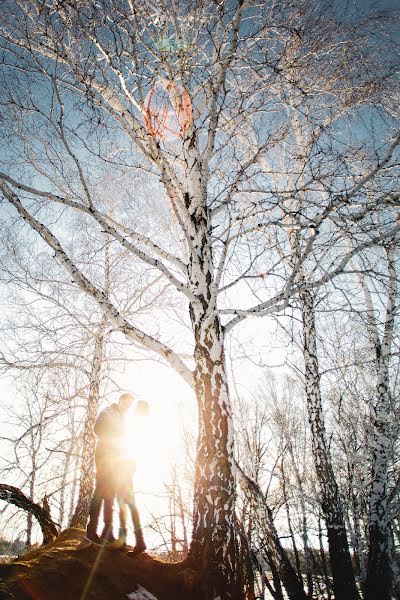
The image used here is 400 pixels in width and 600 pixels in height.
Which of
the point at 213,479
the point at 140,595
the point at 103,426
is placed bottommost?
the point at 140,595

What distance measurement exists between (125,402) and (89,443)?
3.47 meters

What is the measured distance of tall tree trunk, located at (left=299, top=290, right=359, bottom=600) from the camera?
17.4 feet

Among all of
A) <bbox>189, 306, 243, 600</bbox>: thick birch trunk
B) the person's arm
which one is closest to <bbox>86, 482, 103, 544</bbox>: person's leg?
the person's arm

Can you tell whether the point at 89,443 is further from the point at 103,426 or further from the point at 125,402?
the point at 103,426

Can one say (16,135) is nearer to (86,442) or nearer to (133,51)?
(133,51)

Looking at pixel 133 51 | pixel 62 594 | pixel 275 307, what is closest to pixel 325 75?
pixel 133 51

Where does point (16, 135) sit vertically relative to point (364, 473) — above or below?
above

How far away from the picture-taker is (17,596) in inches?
76.8

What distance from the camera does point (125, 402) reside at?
4.18 metres

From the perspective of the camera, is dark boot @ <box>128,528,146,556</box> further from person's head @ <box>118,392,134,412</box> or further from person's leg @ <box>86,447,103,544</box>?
person's head @ <box>118,392,134,412</box>

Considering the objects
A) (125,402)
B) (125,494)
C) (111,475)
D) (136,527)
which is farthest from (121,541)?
(125,402)

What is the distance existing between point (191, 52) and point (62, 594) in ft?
18.3

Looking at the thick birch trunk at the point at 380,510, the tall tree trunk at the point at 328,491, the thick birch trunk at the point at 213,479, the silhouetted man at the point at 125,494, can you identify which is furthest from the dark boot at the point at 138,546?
the thick birch trunk at the point at 380,510

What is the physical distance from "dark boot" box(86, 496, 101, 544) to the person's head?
0.98 metres
